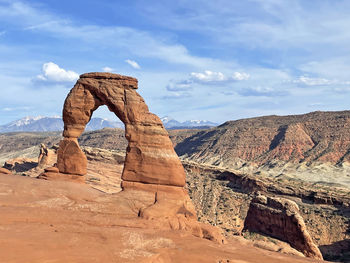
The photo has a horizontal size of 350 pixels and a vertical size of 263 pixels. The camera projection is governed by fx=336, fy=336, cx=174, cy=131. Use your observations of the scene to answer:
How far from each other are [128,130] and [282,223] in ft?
56.3

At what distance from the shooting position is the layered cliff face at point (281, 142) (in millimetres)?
103500

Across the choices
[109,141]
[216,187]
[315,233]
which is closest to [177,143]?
[109,141]

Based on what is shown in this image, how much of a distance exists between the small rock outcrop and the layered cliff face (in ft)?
237

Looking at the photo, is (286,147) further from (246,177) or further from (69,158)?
(69,158)

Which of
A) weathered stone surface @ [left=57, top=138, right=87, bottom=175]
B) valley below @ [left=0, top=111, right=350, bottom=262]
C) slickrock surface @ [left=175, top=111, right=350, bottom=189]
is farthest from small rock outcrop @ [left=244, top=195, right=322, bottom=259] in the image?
slickrock surface @ [left=175, top=111, right=350, bottom=189]

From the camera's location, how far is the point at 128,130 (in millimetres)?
21219

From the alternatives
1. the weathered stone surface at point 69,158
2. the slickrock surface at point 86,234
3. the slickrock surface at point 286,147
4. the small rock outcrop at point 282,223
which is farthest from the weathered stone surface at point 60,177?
the slickrock surface at point 286,147

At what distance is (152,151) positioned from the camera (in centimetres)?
2084

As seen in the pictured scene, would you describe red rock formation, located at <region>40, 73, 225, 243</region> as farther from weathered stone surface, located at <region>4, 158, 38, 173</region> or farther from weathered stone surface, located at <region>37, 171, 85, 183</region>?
weathered stone surface, located at <region>4, 158, 38, 173</region>

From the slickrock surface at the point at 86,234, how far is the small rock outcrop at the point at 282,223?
954 centimetres

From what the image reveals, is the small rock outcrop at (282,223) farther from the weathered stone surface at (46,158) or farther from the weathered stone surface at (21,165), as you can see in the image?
the weathered stone surface at (21,165)

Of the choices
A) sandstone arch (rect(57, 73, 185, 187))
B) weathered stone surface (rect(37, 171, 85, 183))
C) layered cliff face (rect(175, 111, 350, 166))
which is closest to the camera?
sandstone arch (rect(57, 73, 185, 187))

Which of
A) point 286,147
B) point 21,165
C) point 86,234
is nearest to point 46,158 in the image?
point 21,165

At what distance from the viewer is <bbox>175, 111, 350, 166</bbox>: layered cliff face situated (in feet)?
340
